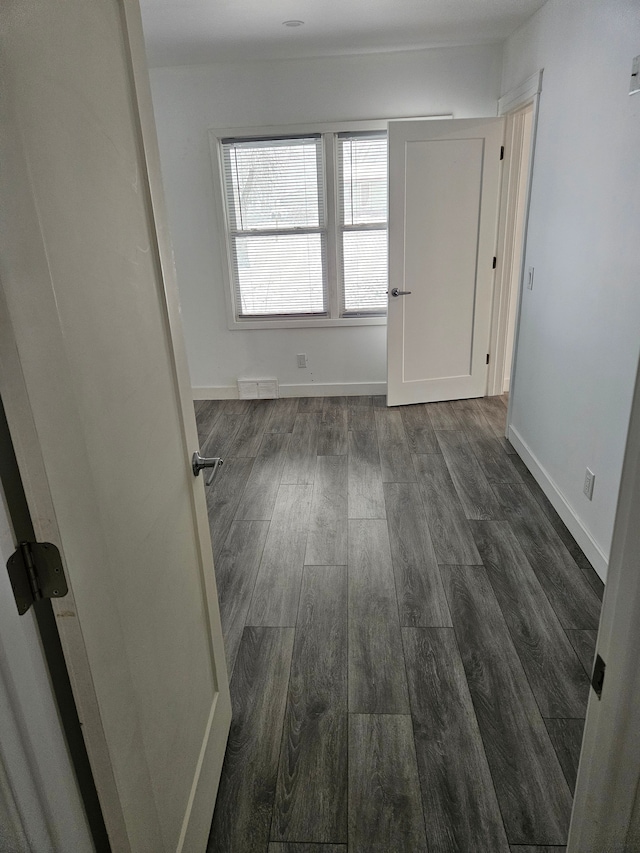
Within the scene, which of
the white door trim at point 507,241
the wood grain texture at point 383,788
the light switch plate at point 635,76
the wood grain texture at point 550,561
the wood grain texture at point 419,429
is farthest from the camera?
the white door trim at point 507,241

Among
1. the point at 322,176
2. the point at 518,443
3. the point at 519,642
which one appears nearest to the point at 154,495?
the point at 519,642

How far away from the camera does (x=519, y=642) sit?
2080 mm

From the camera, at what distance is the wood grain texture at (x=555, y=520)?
8.28 feet

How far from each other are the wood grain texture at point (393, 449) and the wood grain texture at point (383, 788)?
1770 mm

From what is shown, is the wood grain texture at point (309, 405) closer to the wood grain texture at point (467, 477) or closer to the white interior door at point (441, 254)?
the white interior door at point (441, 254)

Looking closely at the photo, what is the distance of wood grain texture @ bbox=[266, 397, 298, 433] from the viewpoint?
433cm

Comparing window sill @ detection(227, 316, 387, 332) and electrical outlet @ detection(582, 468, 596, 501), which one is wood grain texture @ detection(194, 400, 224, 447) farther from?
electrical outlet @ detection(582, 468, 596, 501)

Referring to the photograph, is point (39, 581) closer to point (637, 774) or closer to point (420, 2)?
point (637, 774)

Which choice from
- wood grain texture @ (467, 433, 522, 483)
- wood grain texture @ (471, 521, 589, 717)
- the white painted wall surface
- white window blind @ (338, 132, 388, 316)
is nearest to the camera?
the white painted wall surface

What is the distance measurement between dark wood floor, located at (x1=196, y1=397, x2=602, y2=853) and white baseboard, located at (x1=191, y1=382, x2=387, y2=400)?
52.7 inches

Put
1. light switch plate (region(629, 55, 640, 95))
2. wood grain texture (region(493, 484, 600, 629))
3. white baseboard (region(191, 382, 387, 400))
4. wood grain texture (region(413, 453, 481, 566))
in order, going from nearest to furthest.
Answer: light switch plate (region(629, 55, 640, 95)), wood grain texture (region(493, 484, 600, 629)), wood grain texture (region(413, 453, 481, 566)), white baseboard (region(191, 382, 387, 400))

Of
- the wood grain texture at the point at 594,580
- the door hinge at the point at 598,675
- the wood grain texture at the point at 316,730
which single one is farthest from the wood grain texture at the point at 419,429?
the door hinge at the point at 598,675

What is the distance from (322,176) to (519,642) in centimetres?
371

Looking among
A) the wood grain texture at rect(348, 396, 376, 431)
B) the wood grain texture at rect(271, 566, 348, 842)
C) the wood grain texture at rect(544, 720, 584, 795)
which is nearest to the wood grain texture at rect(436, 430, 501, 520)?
the wood grain texture at rect(348, 396, 376, 431)
